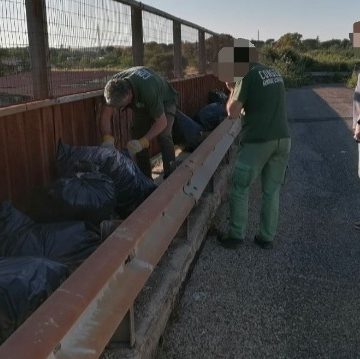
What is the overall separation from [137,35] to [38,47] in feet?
8.44

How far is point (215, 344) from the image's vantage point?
3.32 metres

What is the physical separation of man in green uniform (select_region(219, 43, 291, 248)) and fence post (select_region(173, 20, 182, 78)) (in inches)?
181

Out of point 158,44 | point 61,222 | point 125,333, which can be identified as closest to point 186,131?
point 158,44

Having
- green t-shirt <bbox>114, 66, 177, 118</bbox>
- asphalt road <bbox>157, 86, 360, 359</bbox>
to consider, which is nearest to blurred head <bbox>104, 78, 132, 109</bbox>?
green t-shirt <bbox>114, 66, 177, 118</bbox>

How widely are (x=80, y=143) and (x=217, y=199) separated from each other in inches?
59.5

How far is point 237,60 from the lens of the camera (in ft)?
16.3

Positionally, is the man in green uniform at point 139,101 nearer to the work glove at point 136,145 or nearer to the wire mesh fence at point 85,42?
the work glove at point 136,145

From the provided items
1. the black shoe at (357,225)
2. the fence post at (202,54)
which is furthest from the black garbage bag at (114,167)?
the fence post at (202,54)

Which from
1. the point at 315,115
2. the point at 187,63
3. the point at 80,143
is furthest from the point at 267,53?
the point at 80,143

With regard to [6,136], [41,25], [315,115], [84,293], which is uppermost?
[41,25]

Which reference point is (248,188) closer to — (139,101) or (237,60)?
(237,60)

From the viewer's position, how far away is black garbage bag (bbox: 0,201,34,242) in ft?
11.0

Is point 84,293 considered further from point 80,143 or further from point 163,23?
point 163,23

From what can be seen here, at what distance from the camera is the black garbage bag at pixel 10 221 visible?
334 centimetres
